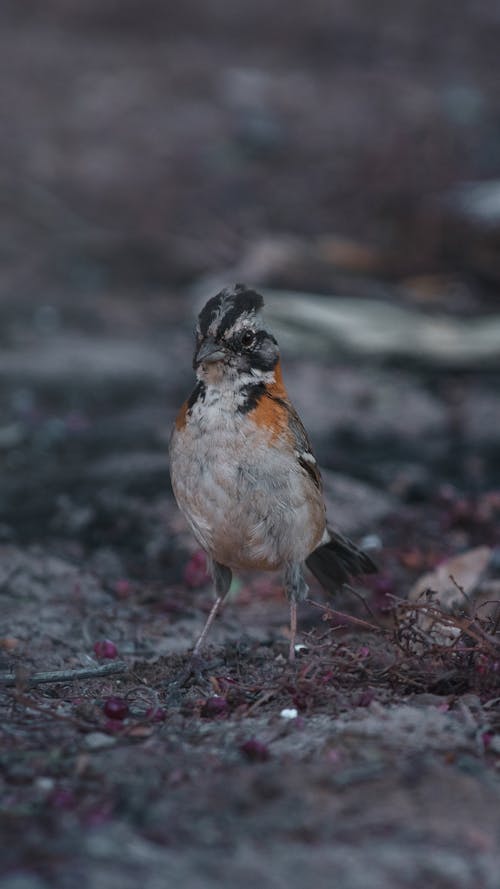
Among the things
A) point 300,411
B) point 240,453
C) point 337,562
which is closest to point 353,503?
point 300,411

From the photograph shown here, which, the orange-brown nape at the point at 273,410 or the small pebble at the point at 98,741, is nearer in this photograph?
the small pebble at the point at 98,741

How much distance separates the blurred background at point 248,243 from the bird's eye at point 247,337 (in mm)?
2244

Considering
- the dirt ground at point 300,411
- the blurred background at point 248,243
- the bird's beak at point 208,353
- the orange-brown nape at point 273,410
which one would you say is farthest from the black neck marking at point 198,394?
the blurred background at point 248,243

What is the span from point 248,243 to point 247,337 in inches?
336

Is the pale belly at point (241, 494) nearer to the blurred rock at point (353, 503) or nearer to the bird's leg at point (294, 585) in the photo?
the bird's leg at point (294, 585)

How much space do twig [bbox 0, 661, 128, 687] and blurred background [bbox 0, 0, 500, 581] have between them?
202 cm

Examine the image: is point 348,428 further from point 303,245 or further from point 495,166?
point 495,166

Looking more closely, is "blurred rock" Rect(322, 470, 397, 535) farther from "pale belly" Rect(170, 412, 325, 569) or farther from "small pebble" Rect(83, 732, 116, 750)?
"small pebble" Rect(83, 732, 116, 750)

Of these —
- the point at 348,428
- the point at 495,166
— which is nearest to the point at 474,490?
the point at 348,428

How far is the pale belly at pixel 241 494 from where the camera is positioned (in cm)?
548

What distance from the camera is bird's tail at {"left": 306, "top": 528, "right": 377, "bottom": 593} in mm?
6430

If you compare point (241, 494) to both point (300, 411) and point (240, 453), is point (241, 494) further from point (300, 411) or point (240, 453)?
point (300, 411)

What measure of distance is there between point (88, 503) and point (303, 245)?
644 cm

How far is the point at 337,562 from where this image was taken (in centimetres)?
656
